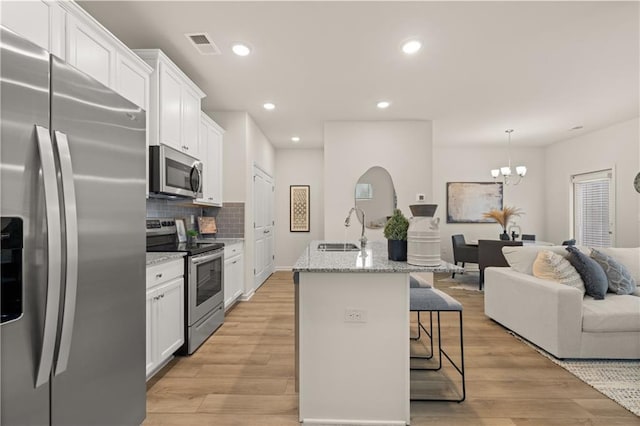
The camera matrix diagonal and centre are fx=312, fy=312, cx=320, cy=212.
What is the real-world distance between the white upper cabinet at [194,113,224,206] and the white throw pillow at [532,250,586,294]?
3.55 m

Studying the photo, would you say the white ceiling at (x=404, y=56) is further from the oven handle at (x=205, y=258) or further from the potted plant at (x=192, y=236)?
the oven handle at (x=205, y=258)

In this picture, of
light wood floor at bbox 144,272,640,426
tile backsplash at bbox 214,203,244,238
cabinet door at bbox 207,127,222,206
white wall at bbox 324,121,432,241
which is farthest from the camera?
white wall at bbox 324,121,432,241

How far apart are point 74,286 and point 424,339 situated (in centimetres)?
287

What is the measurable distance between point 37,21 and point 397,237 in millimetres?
2233

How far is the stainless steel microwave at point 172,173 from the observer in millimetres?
2566

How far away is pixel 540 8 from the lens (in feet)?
7.32

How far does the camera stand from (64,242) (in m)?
1.02

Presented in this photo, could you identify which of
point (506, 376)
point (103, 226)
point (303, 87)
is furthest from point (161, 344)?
point (303, 87)

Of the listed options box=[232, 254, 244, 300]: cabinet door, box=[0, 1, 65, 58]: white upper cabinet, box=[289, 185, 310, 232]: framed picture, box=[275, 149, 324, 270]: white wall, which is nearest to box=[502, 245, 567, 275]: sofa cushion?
box=[232, 254, 244, 300]: cabinet door

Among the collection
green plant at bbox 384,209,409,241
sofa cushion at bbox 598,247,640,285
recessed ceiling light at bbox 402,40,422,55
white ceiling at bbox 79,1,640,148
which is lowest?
sofa cushion at bbox 598,247,640,285

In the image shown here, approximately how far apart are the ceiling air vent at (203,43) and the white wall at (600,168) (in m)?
6.03

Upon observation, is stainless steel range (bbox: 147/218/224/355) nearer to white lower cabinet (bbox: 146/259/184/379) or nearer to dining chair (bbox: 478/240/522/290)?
white lower cabinet (bbox: 146/259/184/379)

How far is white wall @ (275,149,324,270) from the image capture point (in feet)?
22.6

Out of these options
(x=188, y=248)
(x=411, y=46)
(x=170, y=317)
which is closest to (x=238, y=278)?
(x=188, y=248)
